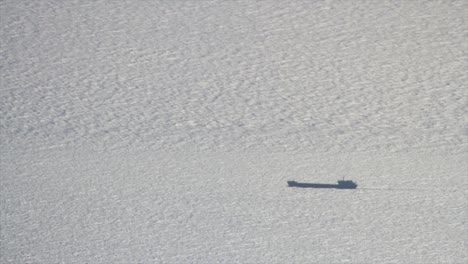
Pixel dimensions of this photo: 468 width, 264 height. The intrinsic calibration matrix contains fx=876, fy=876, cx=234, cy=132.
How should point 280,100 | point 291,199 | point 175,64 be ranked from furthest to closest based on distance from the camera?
point 175,64 → point 280,100 → point 291,199

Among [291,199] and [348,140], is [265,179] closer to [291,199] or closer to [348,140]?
[291,199]

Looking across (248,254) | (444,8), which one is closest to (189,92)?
(248,254)

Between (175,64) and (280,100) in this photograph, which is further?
(175,64)

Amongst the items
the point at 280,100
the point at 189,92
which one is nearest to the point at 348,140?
the point at 280,100

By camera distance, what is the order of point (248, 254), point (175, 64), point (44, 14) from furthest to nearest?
point (44, 14), point (175, 64), point (248, 254)

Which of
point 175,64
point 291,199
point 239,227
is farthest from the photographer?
point 175,64

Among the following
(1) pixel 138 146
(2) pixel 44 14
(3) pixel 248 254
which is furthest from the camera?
Result: (2) pixel 44 14

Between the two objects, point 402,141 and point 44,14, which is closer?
point 402,141

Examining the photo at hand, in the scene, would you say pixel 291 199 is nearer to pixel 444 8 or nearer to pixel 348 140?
pixel 348 140
